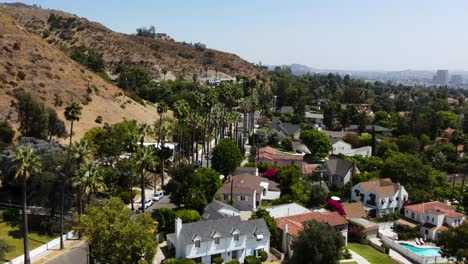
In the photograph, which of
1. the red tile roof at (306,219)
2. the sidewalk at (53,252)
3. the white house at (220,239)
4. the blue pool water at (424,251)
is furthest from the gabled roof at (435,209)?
the sidewalk at (53,252)

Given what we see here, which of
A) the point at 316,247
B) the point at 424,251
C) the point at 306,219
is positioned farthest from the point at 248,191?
the point at 424,251

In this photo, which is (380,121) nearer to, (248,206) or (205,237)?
(248,206)

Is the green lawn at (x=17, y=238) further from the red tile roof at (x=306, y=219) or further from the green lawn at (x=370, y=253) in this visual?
the green lawn at (x=370, y=253)

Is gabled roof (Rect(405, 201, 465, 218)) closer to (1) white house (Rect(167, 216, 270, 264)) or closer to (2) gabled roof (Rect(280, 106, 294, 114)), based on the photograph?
(1) white house (Rect(167, 216, 270, 264))

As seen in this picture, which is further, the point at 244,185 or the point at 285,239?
the point at 244,185

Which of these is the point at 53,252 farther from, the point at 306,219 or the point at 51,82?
the point at 51,82

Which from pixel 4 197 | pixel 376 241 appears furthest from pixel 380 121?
pixel 4 197
